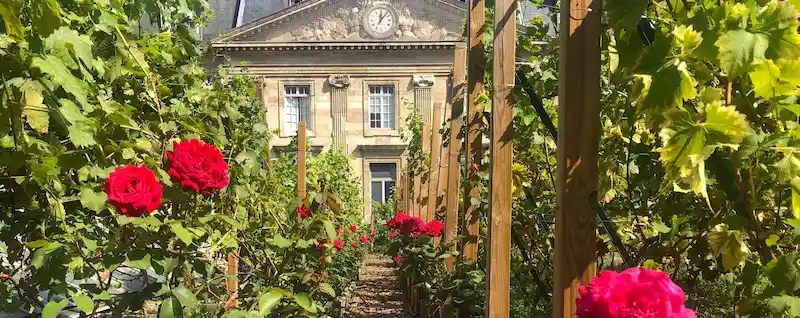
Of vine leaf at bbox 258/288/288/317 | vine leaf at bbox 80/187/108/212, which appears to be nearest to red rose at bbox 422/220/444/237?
vine leaf at bbox 258/288/288/317

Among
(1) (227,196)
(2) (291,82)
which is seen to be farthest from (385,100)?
(1) (227,196)

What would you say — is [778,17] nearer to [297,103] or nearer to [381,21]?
[381,21]

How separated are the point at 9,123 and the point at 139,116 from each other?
98 centimetres

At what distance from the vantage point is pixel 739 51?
0.75 m

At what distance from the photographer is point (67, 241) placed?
5.90ft

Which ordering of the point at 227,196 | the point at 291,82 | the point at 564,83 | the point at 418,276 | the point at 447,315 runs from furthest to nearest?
the point at 291,82 < the point at 418,276 < the point at 447,315 < the point at 227,196 < the point at 564,83

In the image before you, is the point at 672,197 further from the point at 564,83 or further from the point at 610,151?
the point at 564,83

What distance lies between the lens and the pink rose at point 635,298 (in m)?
0.79

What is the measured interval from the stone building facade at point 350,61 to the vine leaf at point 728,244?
1710cm

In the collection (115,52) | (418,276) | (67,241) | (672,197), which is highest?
(115,52)

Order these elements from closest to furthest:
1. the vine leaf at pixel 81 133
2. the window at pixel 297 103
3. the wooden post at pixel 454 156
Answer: the vine leaf at pixel 81 133 → the wooden post at pixel 454 156 → the window at pixel 297 103

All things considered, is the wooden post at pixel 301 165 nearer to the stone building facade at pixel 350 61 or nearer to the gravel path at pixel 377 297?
the gravel path at pixel 377 297

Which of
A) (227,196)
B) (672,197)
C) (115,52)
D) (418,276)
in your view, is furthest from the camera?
(418,276)

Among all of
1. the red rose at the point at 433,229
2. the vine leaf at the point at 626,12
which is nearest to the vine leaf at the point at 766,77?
the vine leaf at the point at 626,12
